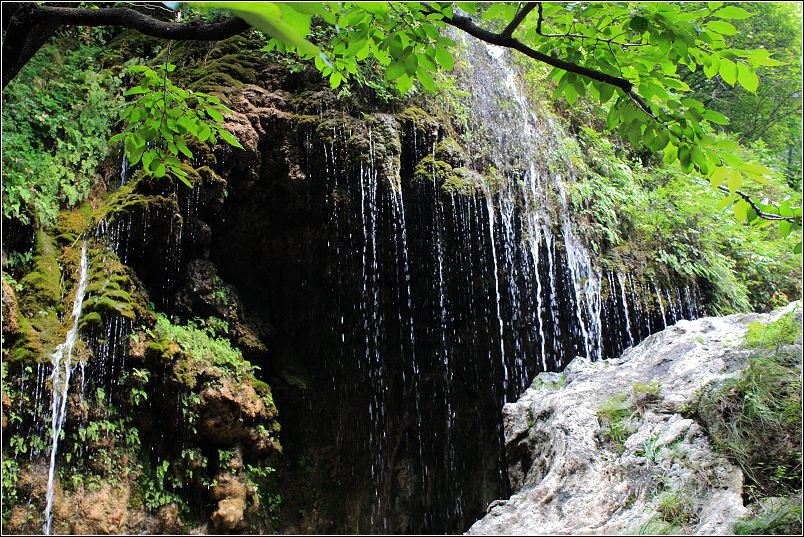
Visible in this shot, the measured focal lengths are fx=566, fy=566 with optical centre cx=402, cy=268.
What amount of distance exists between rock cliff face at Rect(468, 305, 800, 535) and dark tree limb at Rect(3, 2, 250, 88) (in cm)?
289

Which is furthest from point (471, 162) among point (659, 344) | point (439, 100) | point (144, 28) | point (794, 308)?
point (144, 28)

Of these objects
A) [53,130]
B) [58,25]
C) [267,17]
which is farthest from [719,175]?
[53,130]

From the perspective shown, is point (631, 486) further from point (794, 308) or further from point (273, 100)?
point (273, 100)

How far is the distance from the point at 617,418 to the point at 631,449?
29cm

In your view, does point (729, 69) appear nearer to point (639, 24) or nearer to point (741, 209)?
point (639, 24)

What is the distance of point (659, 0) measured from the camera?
6.85ft

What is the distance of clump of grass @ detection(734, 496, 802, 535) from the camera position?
2.31 m

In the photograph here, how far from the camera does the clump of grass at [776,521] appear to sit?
7.59 ft

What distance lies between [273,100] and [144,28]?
4.81m

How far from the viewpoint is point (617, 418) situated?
134 inches

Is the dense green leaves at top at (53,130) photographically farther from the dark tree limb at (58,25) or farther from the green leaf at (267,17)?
the green leaf at (267,17)

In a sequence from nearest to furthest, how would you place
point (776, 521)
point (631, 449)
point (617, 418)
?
point (776, 521) < point (631, 449) < point (617, 418)

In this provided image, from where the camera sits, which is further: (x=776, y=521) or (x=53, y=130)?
(x=53, y=130)

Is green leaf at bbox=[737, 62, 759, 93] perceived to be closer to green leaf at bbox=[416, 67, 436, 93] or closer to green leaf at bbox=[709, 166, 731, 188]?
green leaf at bbox=[709, 166, 731, 188]
